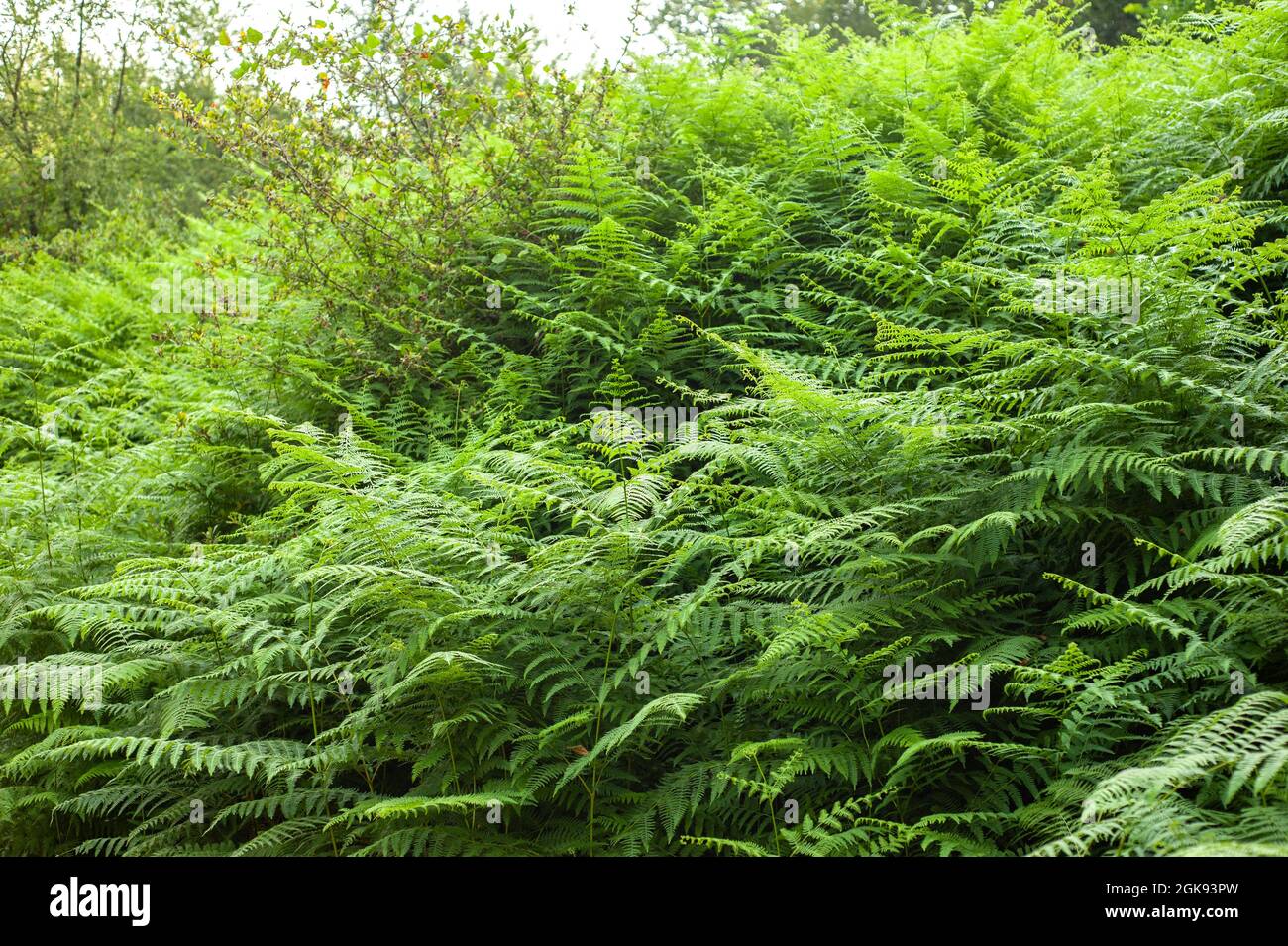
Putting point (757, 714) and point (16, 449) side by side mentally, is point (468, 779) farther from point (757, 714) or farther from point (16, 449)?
point (16, 449)

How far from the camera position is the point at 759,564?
4277mm

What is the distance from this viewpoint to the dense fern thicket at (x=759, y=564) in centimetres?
327

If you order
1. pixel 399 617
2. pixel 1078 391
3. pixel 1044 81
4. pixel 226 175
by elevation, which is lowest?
pixel 399 617

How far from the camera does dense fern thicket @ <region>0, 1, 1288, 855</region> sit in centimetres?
327

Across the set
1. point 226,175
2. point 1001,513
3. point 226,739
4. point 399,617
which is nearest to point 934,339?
point 1001,513

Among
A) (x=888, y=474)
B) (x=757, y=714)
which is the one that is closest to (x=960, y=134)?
(x=888, y=474)

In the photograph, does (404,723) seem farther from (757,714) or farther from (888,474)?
(888,474)

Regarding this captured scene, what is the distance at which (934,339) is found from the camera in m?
4.20
